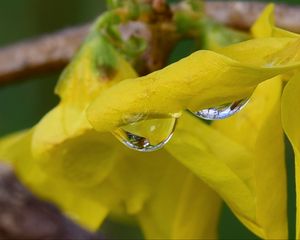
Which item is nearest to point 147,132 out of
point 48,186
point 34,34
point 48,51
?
point 48,186

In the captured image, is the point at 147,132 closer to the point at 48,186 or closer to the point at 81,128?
the point at 81,128

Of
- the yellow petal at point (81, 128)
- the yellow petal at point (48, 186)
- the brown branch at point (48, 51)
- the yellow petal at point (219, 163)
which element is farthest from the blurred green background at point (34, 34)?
the yellow petal at point (219, 163)

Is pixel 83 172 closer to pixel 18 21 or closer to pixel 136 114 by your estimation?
pixel 136 114

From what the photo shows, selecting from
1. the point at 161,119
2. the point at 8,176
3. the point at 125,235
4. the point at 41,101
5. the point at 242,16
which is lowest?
the point at 125,235

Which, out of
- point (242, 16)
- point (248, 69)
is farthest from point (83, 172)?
point (242, 16)

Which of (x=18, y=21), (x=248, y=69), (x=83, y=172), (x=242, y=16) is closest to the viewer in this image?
(x=248, y=69)

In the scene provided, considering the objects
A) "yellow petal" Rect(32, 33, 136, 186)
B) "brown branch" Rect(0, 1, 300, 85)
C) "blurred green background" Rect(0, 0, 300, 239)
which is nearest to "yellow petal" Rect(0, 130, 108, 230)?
"yellow petal" Rect(32, 33, 136, 186)
